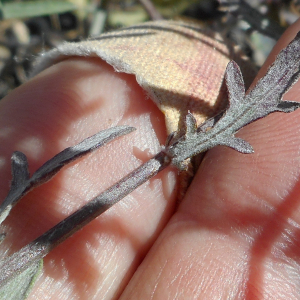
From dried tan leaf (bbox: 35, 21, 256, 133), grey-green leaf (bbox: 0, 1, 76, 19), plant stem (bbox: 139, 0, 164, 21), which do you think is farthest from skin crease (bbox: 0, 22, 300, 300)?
plant stem (bbox: 139, 0, 164, 21)

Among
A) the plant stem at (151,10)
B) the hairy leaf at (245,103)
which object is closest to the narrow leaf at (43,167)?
the hairy leaf at (245,103)

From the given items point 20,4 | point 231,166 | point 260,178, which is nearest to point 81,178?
point 231,166

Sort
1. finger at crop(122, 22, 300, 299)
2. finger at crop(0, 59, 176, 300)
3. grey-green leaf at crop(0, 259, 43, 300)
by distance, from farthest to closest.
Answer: finger at crop(0, 59, 176, 300), finger at crop(122, 22, 300, 299), grey-green leaf at crop(0, 259, 43, 300)

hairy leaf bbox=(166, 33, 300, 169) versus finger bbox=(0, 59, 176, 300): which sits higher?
hairy leaf bbox=(166, 33, 300, 169)

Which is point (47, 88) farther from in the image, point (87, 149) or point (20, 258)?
point (20, 258)

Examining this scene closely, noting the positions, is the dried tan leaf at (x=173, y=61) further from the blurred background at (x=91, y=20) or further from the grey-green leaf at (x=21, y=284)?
the grey-green leaf at (x=21, y=284)

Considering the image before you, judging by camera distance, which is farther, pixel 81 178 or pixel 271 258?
pixel 81 178

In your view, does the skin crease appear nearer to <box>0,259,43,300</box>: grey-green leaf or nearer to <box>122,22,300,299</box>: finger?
<box>122,22,300,299</box>: finger
